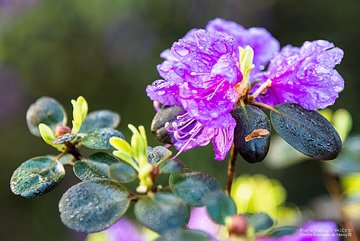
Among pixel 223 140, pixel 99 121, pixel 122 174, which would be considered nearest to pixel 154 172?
pixel 122 174

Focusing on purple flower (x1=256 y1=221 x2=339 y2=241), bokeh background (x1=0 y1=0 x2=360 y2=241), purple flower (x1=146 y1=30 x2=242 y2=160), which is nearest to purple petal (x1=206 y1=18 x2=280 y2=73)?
purple flower (x1=146 y1=30 x2=242 y2=160)

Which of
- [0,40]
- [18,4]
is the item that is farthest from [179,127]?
[18,4]

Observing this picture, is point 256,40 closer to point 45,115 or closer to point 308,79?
point 308,79

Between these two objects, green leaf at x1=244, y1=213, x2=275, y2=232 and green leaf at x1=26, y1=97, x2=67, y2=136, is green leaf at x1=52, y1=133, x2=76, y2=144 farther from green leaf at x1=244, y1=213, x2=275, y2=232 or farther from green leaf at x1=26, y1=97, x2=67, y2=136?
green leaf at x1=244, y1=213, x2=275, y2=232

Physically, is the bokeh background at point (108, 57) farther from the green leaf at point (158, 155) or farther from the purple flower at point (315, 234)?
the green leaf at point (158, 155)

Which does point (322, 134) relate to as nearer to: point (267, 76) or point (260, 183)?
point (267, 76)

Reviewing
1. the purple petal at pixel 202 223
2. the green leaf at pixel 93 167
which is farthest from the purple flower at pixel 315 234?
the green leaf at pixel 93 167

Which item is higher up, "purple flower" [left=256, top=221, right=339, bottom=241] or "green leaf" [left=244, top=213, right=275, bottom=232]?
"green leaf" [left=244, top=213, right=275, bottom=232]
